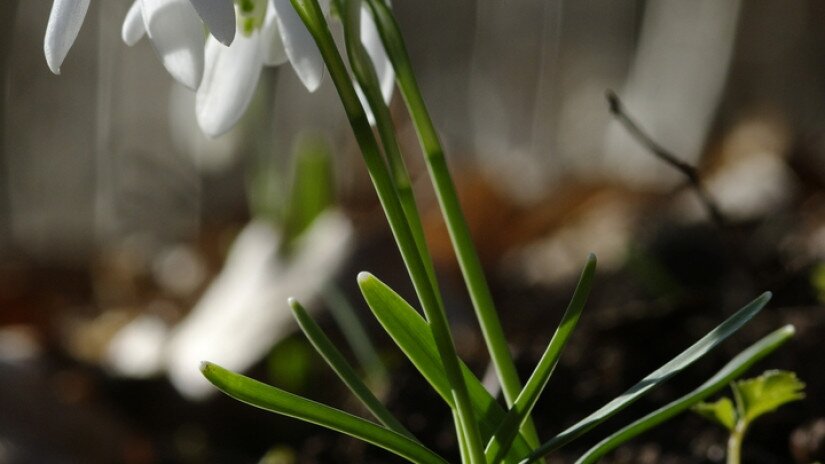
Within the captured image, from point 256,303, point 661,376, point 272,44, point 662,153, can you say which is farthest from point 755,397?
point 256,303

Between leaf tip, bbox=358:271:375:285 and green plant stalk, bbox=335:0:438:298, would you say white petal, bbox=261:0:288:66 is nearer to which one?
green plant stalk, bbox=335:0:438:298

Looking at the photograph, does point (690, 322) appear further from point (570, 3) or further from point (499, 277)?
point (570, 3)

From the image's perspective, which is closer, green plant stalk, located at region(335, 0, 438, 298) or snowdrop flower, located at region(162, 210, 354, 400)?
green plant stalk, located at region(335, 0, 438, 298)

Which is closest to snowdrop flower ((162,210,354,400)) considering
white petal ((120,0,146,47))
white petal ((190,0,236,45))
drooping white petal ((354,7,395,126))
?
drooping white petal ((354,7,395,126))

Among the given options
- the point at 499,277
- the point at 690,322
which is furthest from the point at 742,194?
the point at 690,322

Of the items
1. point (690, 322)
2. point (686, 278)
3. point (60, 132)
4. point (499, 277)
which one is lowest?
point (60, 132)

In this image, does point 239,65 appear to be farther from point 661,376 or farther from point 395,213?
point 661,376

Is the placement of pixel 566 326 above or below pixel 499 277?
above
